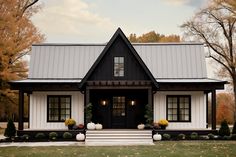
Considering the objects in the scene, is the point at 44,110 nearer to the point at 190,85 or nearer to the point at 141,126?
the point at 141,126

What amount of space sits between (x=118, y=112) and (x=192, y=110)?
5235mm

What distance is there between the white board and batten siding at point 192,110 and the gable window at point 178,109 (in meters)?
0.28

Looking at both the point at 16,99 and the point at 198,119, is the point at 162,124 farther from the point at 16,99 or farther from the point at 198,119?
the point at 16,99

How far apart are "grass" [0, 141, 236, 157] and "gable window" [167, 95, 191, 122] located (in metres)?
7.36

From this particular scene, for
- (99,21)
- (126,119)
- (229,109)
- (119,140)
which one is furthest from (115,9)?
(229,109)

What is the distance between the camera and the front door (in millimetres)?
32938

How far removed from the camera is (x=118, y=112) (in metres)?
33.1

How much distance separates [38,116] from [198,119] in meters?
11.3

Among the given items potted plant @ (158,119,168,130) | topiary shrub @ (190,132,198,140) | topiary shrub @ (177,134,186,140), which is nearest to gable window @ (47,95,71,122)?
potted plant @ (158,119,168,130)

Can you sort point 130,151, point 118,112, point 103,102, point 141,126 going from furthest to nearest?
point 118,112, point 103,102, point 141,126, point 130,151

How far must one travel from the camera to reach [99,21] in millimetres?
44750

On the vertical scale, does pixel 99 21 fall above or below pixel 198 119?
above

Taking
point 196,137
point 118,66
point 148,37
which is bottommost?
point 196,137

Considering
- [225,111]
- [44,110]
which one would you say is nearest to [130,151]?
[44,110]
